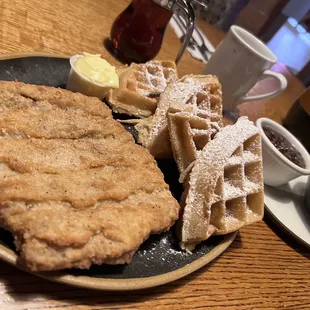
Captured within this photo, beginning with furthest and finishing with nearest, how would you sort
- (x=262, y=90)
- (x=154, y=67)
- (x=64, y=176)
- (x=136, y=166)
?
(x=262, y=90), (x=154, y=67), (x=136, y=166), (x=64, y=176)

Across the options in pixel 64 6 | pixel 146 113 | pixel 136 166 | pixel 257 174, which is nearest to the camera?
pixel 136 166

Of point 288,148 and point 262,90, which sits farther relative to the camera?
point 262,90

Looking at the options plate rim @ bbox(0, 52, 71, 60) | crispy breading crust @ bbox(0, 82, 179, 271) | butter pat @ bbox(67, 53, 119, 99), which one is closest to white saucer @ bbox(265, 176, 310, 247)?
crispy breading crust @ bbox(0, 82, 179, 271)

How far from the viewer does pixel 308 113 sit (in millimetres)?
1966

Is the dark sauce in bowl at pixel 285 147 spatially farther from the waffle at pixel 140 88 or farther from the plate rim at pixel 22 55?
the plate rim at pixel 22 55

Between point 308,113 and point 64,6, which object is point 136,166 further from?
point 308,113

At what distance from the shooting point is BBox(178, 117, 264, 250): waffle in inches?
40.1

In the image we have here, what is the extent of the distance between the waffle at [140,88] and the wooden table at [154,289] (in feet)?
0.85

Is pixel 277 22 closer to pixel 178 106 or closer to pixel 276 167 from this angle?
pixel 276 167

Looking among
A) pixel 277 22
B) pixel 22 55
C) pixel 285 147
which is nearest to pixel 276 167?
pixel 285 147

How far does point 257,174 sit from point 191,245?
0.37 meters

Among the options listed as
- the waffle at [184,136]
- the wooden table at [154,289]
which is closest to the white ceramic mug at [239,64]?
the wooden table at [154,289]

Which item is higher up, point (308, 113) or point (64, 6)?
point (308, 113)

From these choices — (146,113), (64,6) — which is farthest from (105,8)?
(146,113)
